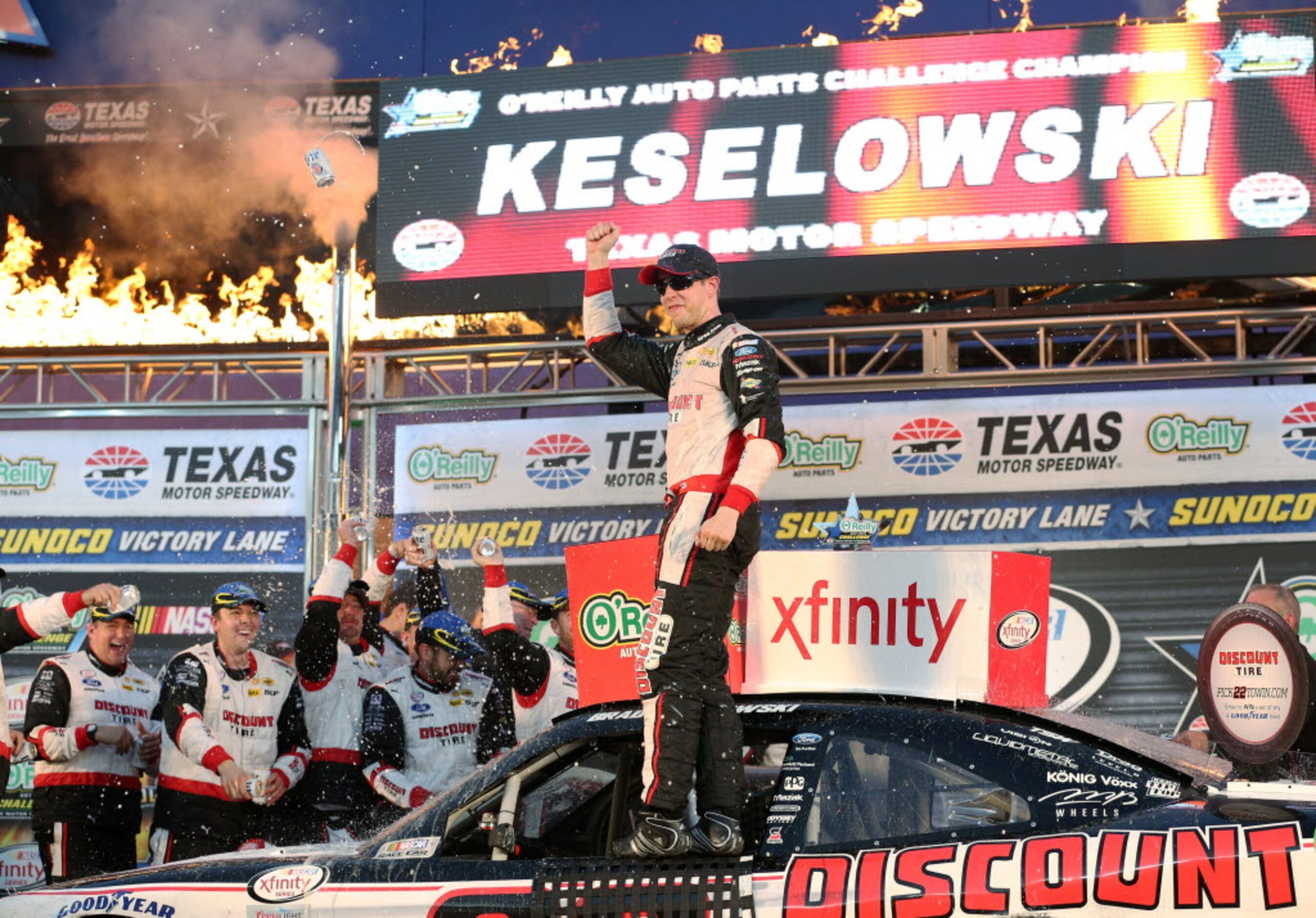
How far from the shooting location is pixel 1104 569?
31.5ft

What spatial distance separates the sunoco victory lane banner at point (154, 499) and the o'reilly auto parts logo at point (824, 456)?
3306 millimetres

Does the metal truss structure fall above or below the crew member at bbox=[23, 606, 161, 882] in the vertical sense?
above

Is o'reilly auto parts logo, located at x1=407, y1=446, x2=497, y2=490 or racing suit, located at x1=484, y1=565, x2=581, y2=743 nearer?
racing suit, located at x1=484, y1=565, x2=581, y2=743

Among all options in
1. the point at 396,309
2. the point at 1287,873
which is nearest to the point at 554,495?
the point at 396,309

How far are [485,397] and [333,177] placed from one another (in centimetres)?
174

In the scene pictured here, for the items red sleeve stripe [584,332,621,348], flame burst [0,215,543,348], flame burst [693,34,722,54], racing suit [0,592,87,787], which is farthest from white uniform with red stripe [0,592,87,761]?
flame burst [693,34,722,54]

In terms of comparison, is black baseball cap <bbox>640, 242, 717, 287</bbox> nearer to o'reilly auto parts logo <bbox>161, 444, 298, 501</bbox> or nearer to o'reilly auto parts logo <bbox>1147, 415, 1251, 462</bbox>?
o'reilly auto parts logo <bbox>1147, 415, 1251, 462</bbox>

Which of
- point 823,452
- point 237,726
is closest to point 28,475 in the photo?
point 237,726

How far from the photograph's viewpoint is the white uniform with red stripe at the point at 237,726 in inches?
273

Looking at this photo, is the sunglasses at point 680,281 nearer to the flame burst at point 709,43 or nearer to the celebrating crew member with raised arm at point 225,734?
the celebrating crew member with raised arm at point 225,734

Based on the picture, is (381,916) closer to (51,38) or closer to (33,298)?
(33,298)

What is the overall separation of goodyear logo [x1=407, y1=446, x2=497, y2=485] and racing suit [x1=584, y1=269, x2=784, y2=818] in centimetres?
586

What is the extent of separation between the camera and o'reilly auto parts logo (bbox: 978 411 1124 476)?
9.65m

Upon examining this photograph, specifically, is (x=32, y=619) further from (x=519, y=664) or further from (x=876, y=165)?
(x=876, y=165)
